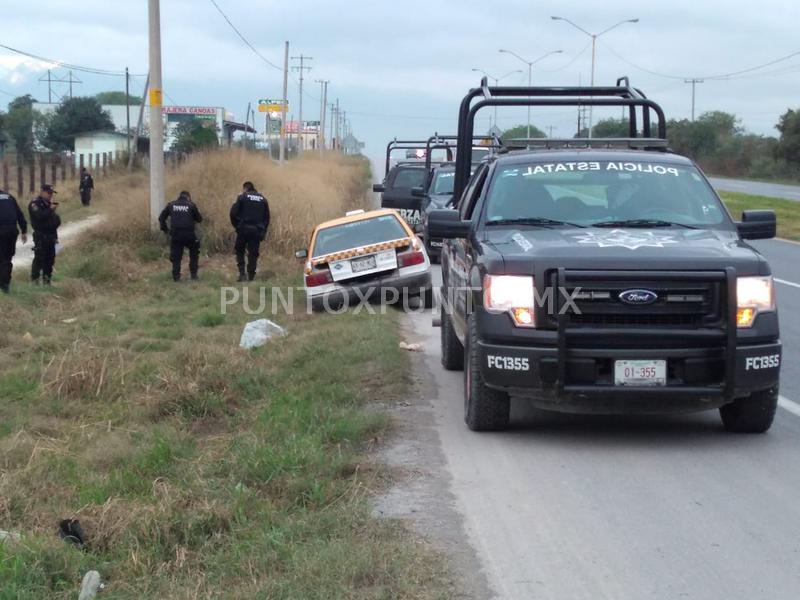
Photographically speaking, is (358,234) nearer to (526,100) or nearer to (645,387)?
(526,100)

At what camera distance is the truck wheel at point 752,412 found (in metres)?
7.19

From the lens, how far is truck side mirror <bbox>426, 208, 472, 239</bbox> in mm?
8043

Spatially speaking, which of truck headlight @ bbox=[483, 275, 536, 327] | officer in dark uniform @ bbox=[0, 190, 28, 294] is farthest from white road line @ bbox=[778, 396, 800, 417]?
officer in dark uniform @ bbox=[0, 190, 28, 294]

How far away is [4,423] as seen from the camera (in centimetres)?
865

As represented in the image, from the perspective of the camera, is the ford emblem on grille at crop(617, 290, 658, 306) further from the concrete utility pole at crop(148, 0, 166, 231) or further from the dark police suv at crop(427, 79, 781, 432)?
the concrete utility pole at crop(148, 0, 166, 231)

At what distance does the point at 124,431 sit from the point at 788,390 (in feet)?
17.6

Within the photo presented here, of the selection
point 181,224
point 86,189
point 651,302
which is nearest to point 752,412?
point 651,302

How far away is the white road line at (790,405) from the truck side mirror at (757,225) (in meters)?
1.42

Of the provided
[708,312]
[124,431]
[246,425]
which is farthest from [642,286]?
[124,431]

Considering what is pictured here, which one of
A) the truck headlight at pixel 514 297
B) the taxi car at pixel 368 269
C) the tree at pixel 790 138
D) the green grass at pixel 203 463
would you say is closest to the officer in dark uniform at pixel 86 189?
the taxi car at pixel 368 269

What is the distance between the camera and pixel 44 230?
18047mm

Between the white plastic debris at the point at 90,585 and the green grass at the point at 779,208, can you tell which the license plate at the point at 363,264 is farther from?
the green grass at the point at 779,208

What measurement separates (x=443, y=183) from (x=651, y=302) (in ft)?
45.4

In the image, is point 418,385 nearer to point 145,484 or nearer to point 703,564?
point 145,484
